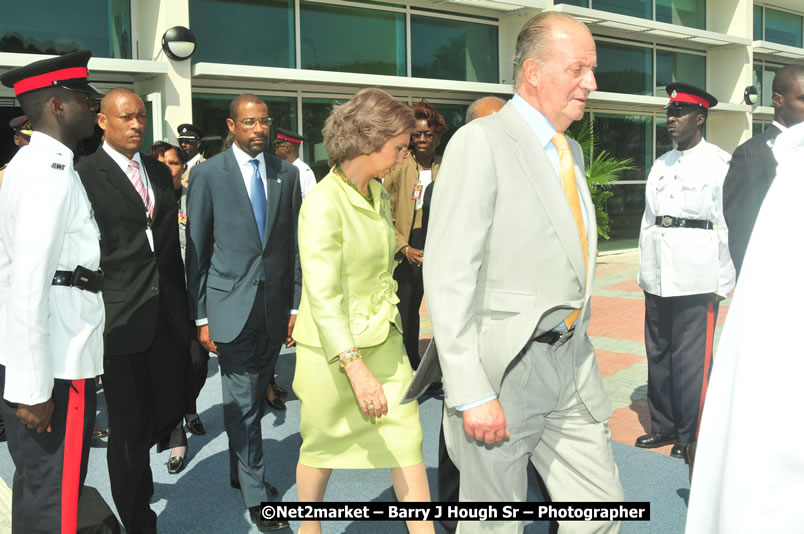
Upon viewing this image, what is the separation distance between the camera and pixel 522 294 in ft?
7.54

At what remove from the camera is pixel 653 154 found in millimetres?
17172

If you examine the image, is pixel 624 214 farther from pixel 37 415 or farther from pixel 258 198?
pixel 37 415

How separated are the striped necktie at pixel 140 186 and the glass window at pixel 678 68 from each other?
1511 centimetres

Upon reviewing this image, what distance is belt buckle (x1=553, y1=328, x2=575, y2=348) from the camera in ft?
7.72

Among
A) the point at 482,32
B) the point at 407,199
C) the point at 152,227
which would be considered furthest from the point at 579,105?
the point at 482,32

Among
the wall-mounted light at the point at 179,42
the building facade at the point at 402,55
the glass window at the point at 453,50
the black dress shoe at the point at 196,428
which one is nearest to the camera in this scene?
the black dress shoe at the point at 196,428

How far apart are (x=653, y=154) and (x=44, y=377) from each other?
16.5m

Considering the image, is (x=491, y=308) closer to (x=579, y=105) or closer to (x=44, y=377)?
(x=579, y=105)

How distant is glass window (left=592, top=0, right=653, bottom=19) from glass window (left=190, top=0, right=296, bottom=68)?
24.5ft

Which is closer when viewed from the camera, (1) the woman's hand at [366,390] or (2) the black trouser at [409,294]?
(1) the woman's hand at [366,390]

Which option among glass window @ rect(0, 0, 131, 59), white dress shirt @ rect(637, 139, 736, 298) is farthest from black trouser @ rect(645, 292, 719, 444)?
→ glass window @ rect(0, 0, 131, 59)

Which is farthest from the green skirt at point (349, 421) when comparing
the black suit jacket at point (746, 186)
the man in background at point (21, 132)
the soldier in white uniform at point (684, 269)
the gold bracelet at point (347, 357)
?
the man in background at point (21, 132)

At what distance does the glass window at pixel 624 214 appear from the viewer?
16.4 metres

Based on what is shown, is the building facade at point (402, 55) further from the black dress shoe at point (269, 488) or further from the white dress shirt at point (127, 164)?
the black dress shoe at point (269, 488)
